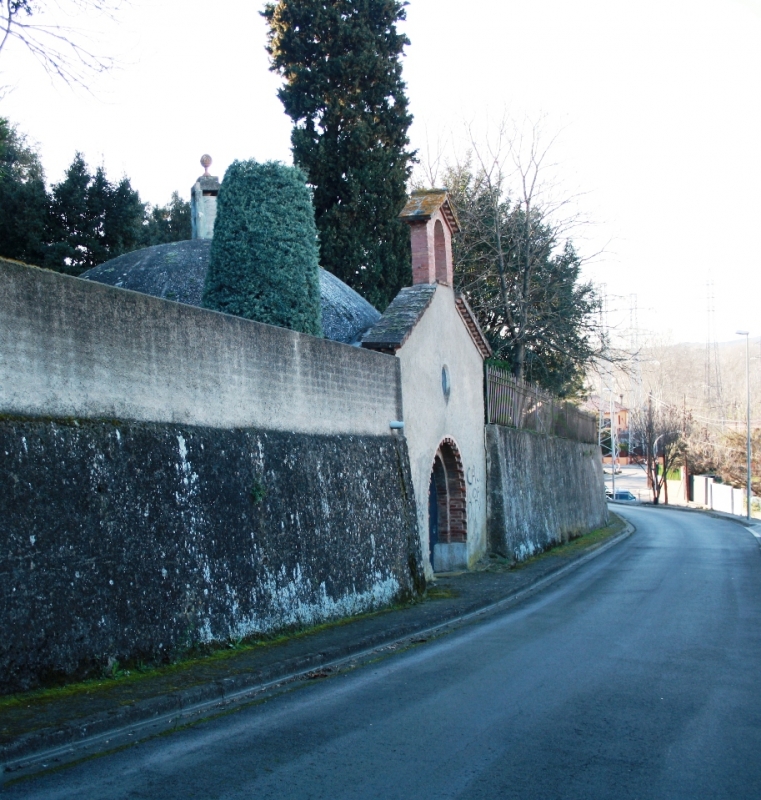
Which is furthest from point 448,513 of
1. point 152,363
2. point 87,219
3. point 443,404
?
point 87,219

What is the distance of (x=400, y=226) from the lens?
26.7 m

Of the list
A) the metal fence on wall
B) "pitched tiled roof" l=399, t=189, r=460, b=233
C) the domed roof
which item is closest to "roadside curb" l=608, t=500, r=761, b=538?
the metal fence on wall

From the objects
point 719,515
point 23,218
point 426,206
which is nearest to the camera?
point 426,206

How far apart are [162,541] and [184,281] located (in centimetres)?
1069

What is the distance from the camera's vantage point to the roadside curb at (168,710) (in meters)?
5.98

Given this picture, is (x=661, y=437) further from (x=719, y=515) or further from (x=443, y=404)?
(x=443, y=404)

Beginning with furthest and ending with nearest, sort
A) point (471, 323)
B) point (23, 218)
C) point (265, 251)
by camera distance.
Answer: point (23, 218)
point (471, 323)
point (265, 251)

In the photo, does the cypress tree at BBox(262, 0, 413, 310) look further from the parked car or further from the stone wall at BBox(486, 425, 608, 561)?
the parked car

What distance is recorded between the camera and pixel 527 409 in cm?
2567

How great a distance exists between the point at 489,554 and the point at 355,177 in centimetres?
1163

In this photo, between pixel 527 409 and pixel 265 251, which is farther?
pixel 527 409

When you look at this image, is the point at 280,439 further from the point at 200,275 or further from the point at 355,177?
the point at 355,177

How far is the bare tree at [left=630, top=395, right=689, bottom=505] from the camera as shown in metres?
64.1

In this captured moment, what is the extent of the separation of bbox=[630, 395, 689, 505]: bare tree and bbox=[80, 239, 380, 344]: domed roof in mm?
47933
